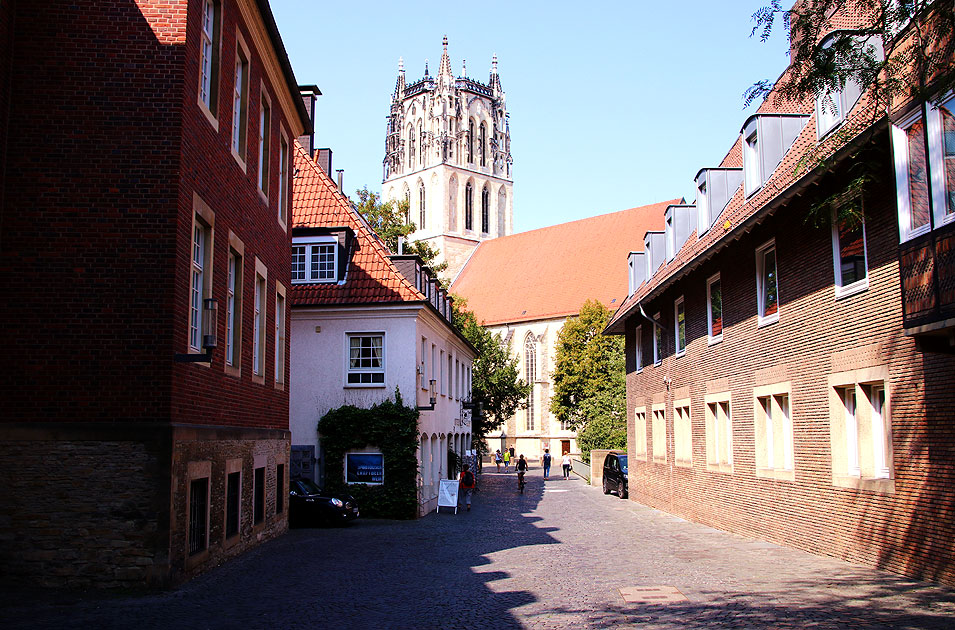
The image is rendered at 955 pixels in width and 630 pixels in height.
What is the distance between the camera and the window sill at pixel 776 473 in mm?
15372

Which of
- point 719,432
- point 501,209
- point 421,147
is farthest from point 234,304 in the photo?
point 501,209

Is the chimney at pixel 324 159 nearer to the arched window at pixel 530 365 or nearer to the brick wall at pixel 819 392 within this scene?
the brick wall at pixel 819 392

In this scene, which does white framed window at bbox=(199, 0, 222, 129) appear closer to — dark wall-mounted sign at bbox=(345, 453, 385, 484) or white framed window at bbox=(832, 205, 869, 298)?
white framed window at bbox=(832, 205, 869, 298)

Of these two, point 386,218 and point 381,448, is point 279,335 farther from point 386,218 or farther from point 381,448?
point 386,218

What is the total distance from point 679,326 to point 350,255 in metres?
9.09

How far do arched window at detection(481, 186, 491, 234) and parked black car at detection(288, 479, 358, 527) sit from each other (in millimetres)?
79691

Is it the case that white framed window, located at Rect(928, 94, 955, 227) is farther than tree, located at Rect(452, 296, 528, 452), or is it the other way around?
tree, located at Rect(452, 296, 528, 452)

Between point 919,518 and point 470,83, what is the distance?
94.4m

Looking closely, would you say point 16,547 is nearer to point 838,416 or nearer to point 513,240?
point 838,416

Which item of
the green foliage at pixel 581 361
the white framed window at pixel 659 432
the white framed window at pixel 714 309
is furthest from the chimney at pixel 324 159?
the green foliage at pixel 581 361

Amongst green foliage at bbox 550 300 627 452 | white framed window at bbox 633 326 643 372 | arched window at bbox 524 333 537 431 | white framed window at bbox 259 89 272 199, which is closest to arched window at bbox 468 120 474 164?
arched window at bbox 524 333 537 431

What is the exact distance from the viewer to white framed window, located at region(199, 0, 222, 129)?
1255 centimetres

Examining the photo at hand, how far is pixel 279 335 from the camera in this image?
731 inches

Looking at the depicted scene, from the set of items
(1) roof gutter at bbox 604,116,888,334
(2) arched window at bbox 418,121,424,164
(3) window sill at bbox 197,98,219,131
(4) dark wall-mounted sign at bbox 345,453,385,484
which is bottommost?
(4) dark wall-mounted sign at bbox 345,453,385,484
